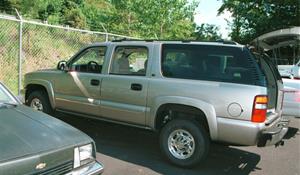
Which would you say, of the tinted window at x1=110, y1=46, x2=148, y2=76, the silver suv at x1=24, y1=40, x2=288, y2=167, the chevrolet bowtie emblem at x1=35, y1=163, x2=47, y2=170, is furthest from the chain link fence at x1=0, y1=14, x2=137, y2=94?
the chevrolet bowtie emblem at x1=35, y1=163, x2=47, y2=170

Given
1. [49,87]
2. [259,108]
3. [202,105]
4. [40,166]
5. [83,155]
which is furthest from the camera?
[49,87]

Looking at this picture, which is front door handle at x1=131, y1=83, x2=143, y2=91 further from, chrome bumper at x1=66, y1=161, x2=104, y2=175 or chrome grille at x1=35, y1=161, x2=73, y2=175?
chrome grille at x1=35, y1=161, x2=73, y2=175

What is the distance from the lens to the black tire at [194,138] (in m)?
5.65

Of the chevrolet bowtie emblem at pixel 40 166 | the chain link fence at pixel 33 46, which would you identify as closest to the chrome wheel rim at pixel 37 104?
the chain link fence at pixel 33 46

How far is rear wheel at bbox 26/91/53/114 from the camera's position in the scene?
7688mm

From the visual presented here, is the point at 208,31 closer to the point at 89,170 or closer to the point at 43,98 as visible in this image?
the point at 43,98

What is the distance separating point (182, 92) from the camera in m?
5.78

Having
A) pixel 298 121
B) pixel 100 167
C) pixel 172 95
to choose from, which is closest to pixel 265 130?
pixel 172 95

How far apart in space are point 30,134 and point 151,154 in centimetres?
332

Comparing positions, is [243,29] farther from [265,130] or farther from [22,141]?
[22,141]

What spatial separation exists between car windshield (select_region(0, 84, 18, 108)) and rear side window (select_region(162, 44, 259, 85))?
2.43 metres

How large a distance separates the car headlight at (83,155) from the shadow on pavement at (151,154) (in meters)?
2.10

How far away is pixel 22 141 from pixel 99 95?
354 cm

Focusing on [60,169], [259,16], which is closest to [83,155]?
[60,169]
